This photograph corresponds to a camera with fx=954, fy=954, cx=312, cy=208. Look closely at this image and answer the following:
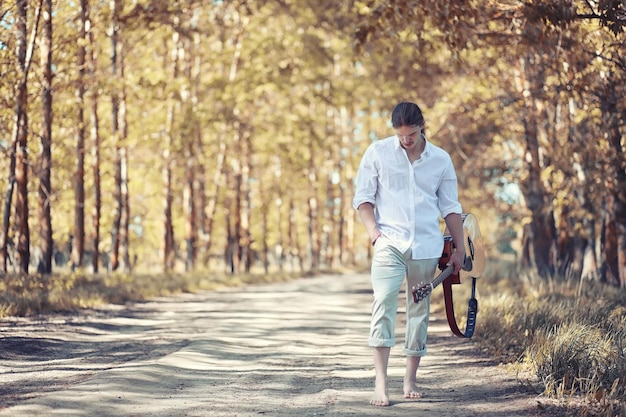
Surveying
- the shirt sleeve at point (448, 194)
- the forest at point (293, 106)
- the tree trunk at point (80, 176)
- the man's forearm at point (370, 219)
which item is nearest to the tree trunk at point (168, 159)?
the forest at point (293, 106)

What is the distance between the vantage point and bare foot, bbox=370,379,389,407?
268 inches

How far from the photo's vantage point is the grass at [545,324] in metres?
6.92

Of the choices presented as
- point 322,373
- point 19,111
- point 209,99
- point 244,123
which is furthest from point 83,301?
point 244,123

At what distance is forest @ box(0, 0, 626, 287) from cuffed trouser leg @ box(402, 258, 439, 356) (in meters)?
4.24

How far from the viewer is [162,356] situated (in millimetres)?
9664

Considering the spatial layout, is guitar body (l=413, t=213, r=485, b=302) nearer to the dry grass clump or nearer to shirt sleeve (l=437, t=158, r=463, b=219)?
shirt sleeve (l=437, t=158, r=463, b=219)

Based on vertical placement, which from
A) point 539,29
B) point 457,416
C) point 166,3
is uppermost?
point 166,3

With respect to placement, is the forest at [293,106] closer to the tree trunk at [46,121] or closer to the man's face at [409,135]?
the tree trunk at [46,121]

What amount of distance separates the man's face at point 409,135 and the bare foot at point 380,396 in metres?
1.72

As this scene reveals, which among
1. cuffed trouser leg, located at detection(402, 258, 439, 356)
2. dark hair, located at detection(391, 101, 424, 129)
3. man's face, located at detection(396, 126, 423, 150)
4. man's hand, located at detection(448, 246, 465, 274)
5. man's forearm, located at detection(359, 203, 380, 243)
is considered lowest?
cuffed trouser leg, located at detection(402, 258, 439, 356)

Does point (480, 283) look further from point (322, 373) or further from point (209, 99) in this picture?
point (209, 99)

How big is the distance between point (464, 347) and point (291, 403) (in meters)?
4.38

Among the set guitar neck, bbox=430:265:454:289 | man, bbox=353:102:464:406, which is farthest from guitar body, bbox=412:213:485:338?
man, bbox=353:102:464:406

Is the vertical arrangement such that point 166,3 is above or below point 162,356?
above
